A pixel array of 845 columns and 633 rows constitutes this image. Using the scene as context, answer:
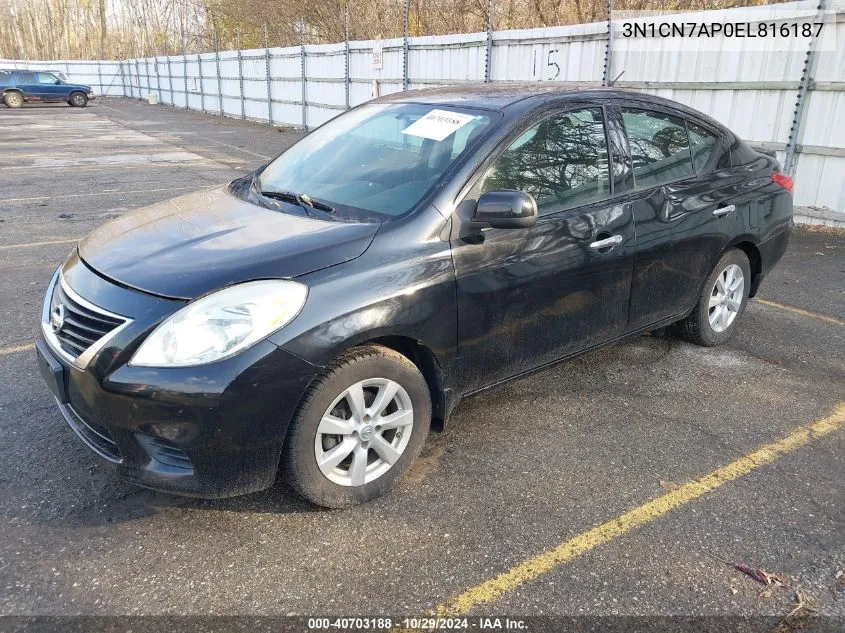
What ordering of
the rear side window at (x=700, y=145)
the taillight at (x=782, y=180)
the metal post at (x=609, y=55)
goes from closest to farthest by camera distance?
1. the rear side window at (x=700, y=145)
2. the taillight at (x=782, y=180)
3. the metal post at (x=609, y=55)

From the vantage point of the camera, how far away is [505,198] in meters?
2.86

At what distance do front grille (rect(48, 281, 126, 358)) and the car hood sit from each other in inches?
6.3

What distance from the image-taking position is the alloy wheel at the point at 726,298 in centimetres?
444

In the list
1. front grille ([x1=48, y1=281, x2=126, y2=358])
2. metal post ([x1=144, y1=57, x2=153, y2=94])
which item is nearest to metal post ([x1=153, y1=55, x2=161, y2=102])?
metal post ([x1=144, y1=57, x2=153, y2=94])

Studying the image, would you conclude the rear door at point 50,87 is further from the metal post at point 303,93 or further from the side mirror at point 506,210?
the side mirror at point 506,210

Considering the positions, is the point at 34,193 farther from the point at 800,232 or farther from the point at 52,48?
the point at 52,48

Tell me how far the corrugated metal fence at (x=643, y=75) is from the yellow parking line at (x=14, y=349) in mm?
8290

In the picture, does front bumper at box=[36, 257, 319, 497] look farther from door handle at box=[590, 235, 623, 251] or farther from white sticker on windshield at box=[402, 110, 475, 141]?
door handle at box=[590, 235, 623, 251]

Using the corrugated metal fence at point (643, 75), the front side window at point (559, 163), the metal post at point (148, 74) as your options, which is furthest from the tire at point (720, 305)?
the metal post at point (148, 74)

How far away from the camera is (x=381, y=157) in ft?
11.3

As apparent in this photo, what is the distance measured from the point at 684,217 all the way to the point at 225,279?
2.72 m

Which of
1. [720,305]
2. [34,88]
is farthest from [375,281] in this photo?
[34,88]

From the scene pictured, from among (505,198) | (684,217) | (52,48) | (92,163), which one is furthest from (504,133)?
(52,48)

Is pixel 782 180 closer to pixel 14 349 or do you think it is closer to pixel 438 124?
pixel 438 124
